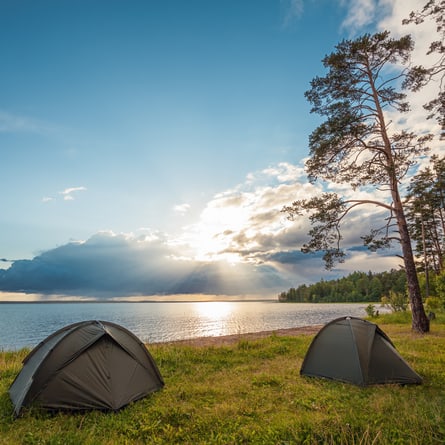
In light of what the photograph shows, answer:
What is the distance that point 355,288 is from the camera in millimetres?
154500

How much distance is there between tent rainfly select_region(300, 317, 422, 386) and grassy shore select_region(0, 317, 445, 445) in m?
0.31

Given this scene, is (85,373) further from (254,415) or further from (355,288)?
(355,288)

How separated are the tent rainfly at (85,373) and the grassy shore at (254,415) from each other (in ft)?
0.87

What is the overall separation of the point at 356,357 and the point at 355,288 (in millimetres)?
163681

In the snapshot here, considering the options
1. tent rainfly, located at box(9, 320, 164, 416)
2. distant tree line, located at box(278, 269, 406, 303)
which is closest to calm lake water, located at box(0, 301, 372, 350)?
tent rainfly, located at box(9, 320, 164, 416)

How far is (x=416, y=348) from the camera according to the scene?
12.5 metres

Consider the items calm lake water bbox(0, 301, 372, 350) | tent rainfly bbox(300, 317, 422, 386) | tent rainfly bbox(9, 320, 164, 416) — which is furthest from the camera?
calm lake water bbox(0, 301, 372, 350)

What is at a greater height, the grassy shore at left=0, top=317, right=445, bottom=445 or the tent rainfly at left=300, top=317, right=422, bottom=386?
the tent rainfly at left=300, top=317, right=422, bottom=386

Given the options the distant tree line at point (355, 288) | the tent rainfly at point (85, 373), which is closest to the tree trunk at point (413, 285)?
the tent rainfly at point (85, 373)

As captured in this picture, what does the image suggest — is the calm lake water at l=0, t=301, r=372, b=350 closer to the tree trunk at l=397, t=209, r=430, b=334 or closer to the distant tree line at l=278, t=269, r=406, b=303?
the tree trunk at l=397, t=209, r=430, b=334

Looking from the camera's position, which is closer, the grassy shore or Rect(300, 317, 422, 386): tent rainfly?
the grassy shore

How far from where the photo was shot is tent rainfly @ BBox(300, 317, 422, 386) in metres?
8.00

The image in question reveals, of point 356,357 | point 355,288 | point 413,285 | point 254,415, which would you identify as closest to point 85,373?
point 254,415

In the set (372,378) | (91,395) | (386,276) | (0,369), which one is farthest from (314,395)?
(386,276)
